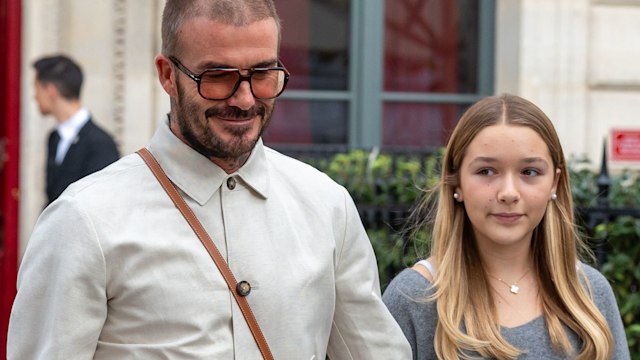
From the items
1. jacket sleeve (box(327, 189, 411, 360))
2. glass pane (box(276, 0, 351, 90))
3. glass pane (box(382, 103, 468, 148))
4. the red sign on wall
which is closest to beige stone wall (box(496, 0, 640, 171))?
glass pane (box(382, 103, 468, 148))

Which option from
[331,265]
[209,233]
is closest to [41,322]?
[209,233]

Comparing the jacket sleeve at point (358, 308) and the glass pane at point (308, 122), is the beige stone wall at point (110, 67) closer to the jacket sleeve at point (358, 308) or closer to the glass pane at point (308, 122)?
the glass pane at point (308, 122)

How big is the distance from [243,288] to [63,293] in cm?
39

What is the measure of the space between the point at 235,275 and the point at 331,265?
250 mm

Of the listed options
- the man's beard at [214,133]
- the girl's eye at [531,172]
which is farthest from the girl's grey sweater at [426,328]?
the man's beard at [214,133]

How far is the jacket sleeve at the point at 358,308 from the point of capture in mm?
2930

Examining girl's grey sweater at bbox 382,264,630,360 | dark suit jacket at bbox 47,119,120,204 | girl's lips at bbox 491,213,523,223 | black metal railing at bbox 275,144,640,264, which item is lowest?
girl's grey sweater at bbox 382,264,630,360

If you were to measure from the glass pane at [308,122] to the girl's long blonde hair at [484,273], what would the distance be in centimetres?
508

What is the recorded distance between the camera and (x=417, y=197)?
5582mm

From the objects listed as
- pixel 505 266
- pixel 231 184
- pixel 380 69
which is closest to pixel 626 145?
pixel 380 69

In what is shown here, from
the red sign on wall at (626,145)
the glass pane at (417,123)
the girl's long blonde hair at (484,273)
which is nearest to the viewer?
the girl's long blonde hair at (484,273)

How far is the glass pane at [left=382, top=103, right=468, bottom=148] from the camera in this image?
912cm

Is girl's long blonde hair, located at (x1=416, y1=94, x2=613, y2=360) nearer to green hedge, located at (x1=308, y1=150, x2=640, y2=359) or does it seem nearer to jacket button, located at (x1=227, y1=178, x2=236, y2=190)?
jacket button, located at (x1=227, y1=178, x2=236, y2=190)

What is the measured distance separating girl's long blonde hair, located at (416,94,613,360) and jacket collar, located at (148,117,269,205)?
3.07 feet
